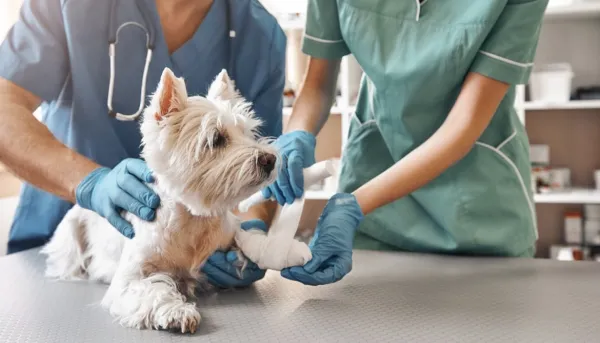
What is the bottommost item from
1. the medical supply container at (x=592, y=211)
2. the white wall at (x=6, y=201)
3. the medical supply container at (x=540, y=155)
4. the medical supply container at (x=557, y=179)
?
the medical supply container at (x=592, y=211)

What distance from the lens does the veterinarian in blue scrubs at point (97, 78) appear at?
43.5 inches

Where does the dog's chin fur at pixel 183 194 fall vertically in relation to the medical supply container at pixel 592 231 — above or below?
above

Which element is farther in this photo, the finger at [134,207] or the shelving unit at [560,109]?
the shelving unit at [560,109]

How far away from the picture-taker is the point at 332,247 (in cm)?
104

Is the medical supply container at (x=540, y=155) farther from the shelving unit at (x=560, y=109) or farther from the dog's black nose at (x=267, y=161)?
the dog's black nose at (x=267, y=161)

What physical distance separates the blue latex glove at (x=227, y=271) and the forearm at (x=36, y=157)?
30 centimetres

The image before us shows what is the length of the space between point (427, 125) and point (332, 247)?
43 cm

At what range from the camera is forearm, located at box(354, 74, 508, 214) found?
118cm

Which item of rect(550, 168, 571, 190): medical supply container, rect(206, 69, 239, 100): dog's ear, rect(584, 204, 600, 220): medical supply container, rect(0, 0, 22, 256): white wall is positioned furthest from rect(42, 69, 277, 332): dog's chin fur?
rect(584, 204, 600, 220): medical supply container

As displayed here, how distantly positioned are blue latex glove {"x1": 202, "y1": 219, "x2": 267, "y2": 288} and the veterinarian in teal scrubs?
122 mm

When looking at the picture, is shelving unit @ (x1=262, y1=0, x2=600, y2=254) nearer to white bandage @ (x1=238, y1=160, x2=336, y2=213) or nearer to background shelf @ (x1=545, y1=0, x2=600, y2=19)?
background shelf @ (x1=545, y1=0, x2=600, y2=19)

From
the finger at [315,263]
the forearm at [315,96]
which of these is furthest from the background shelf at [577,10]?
the finger at [315,263]

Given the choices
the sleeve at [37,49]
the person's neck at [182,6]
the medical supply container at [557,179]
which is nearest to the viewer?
the sleeve at [37,49]

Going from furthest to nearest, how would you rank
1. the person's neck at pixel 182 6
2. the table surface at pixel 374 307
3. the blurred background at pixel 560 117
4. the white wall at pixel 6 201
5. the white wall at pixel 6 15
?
the blurred background at pixel 560 117 < the white wall at pixel 6 15 < the white wall at pixel 6 201 < the person's neck at pixel 182 6 < the table surface at pixel 374 307
